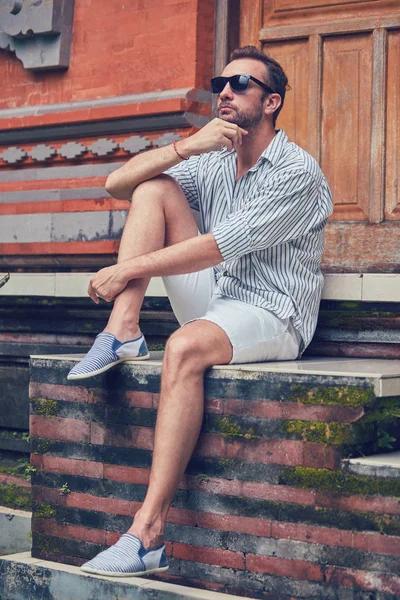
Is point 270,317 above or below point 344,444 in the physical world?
above

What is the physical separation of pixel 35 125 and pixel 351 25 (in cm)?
183

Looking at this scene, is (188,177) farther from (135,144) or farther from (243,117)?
(135,144)

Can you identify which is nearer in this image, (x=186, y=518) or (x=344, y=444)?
(x=344, y=444)

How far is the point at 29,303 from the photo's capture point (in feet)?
19.5

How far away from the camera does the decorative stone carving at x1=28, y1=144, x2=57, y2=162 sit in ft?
19.7

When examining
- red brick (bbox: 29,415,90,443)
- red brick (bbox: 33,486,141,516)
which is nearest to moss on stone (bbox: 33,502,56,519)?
red brick (bbox: 33,486,141,516)

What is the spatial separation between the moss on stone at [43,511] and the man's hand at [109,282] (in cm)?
98

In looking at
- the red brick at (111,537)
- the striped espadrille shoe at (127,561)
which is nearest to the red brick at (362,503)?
the striped espadrille shoe at (127,561)

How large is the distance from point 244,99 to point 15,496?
264 centimetres

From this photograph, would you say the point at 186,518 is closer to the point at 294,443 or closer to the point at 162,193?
the point at 294,443

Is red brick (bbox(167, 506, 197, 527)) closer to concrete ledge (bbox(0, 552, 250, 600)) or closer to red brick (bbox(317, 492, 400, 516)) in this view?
concrete ledge (bbox(0, 552, 250, 600))

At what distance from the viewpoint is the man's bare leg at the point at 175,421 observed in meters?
3.81

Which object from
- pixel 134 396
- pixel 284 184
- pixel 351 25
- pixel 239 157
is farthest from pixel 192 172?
pixel 351 25

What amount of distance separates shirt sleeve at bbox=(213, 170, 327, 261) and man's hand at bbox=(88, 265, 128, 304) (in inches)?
16.0
